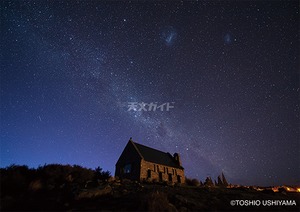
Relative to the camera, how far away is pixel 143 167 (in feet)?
98.9

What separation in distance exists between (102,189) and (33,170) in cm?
601

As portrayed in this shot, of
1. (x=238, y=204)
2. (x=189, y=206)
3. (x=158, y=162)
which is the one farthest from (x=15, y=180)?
(x=158, y=162)

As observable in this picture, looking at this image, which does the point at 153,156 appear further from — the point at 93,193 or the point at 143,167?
the point at 93,193

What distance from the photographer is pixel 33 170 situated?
45.0 ft

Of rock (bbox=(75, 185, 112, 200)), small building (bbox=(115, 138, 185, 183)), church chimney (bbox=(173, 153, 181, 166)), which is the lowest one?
rock (bbox=(75, 185, 112, 200))

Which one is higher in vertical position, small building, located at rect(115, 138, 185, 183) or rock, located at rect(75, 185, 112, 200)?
small building, located at rect(115, 138, 185, 183)

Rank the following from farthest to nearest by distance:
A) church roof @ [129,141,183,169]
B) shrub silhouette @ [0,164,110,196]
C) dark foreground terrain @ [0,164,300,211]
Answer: church roof @ [129,141,183,169]
shrub silhouette @ [0,164,110,196]
dark foreground terrain @ [0,164,300,211]

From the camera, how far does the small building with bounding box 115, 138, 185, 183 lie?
30233 mm

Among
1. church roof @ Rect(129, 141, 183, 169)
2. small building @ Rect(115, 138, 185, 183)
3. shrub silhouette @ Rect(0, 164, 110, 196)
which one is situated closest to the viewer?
shrub silhouette @ Rect(0, 164, 110, 196)

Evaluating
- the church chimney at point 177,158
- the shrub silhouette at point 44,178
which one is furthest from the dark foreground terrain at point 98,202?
the church chimney at point 177,158

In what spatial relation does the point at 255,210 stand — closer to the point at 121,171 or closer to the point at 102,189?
the point at 102,189

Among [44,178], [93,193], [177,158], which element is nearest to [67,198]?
[93,193]

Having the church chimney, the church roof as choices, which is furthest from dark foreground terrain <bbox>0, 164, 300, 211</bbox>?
the church chimney

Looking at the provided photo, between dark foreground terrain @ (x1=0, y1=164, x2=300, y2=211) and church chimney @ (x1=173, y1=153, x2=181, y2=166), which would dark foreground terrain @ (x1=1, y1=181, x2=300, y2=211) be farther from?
church chimney @ (x1=173, y1=153, x2=181, y2=166)
